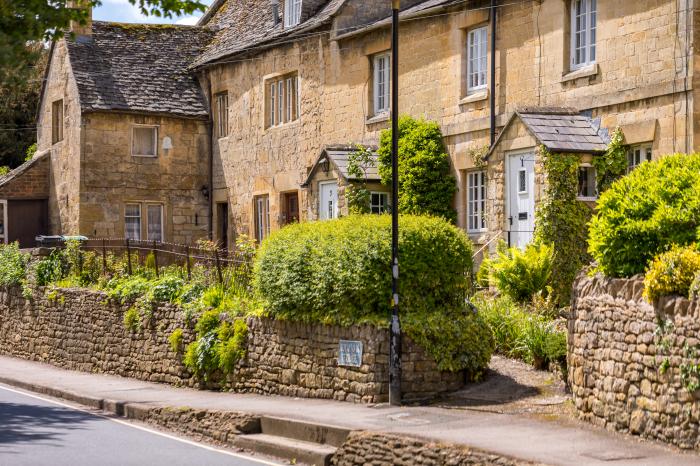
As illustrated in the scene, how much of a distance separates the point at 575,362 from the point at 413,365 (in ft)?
8.39

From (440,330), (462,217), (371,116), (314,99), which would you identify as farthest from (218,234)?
(440,330)

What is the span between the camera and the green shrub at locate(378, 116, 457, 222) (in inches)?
950

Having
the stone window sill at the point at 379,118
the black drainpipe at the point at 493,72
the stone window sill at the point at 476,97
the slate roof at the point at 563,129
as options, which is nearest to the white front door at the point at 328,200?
the stone window sill at the point at 379,118

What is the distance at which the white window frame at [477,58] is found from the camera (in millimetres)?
23453

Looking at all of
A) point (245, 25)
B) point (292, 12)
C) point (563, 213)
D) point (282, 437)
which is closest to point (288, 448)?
point (282, 437)

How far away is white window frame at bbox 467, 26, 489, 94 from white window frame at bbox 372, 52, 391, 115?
273cm

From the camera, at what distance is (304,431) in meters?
13.7

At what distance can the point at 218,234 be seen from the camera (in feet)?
111

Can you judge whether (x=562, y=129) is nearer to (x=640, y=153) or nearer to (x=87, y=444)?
(x=640, y=153)

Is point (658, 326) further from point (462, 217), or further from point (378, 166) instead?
point (378, 166)

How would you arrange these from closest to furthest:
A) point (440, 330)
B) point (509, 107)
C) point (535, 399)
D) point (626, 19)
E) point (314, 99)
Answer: point (535, 399) < point (440, 330) < point (626, 19) < point (509, 107) < point (314, 99)

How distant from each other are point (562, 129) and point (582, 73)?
111 centimetres

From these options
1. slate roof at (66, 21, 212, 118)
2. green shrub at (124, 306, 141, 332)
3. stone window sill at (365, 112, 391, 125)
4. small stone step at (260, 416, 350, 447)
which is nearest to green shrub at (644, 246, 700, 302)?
small stone step at (260, 416, 350, 447)

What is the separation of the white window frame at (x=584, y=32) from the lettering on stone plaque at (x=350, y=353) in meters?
8.18
